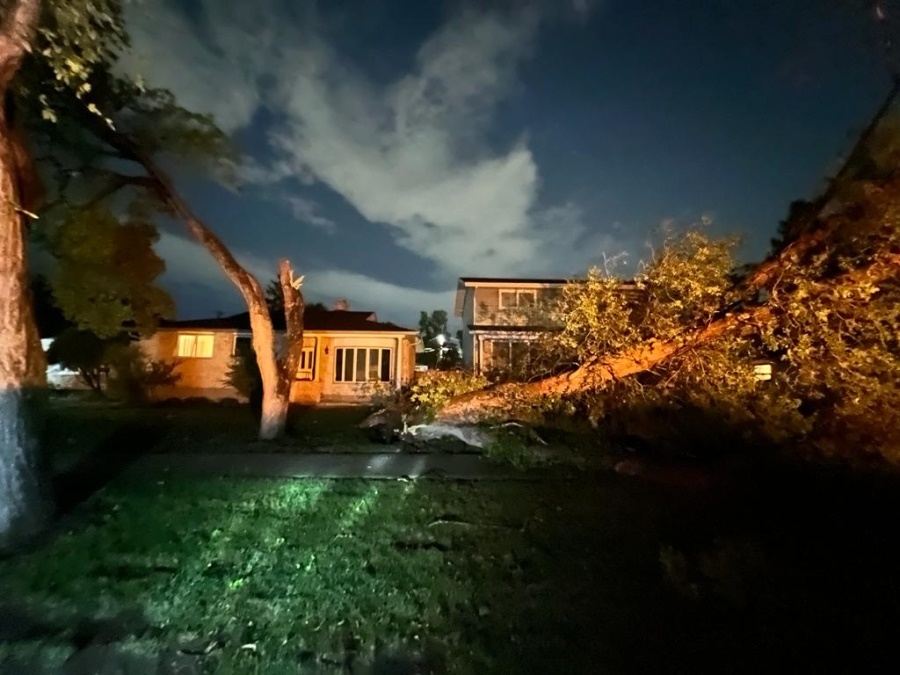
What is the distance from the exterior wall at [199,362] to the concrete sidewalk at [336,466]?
14739 mm

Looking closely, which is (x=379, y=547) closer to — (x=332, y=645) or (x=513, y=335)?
(x=332, y=645)

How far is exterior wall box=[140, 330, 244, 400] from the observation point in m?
23.9

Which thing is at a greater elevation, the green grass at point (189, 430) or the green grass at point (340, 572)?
the green grass at point (189, 430)

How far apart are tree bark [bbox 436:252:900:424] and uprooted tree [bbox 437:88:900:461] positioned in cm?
2

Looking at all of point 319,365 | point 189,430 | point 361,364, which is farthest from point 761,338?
point 319,365

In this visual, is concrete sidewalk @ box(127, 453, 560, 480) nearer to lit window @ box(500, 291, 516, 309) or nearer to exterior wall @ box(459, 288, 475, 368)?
exterior wall @ box(459, 288, 475, 368)

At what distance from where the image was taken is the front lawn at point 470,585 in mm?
4090

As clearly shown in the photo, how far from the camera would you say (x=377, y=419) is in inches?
521

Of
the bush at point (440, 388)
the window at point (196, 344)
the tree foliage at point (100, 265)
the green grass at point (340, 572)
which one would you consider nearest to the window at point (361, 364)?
the window at point (196, 344)

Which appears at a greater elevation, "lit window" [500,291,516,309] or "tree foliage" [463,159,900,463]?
"lit window" [500,291,516,309]

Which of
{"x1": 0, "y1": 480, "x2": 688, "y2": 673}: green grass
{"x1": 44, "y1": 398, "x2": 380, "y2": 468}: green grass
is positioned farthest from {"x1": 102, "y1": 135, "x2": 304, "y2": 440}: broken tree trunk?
{"x1": 0, "y1": 480, "x2": 688, "y2": 673}: green grass

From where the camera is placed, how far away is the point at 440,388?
12164 mm

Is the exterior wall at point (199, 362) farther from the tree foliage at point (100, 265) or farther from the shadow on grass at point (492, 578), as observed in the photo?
the shadow on grass at point (492, 578)

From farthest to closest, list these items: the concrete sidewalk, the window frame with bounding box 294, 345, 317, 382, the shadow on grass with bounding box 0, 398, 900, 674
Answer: the window frame with bounding box 294, 345, 317, 382, the concrete sidewalk, the shadow on grass with bounding box 0, 398, 900, 674
